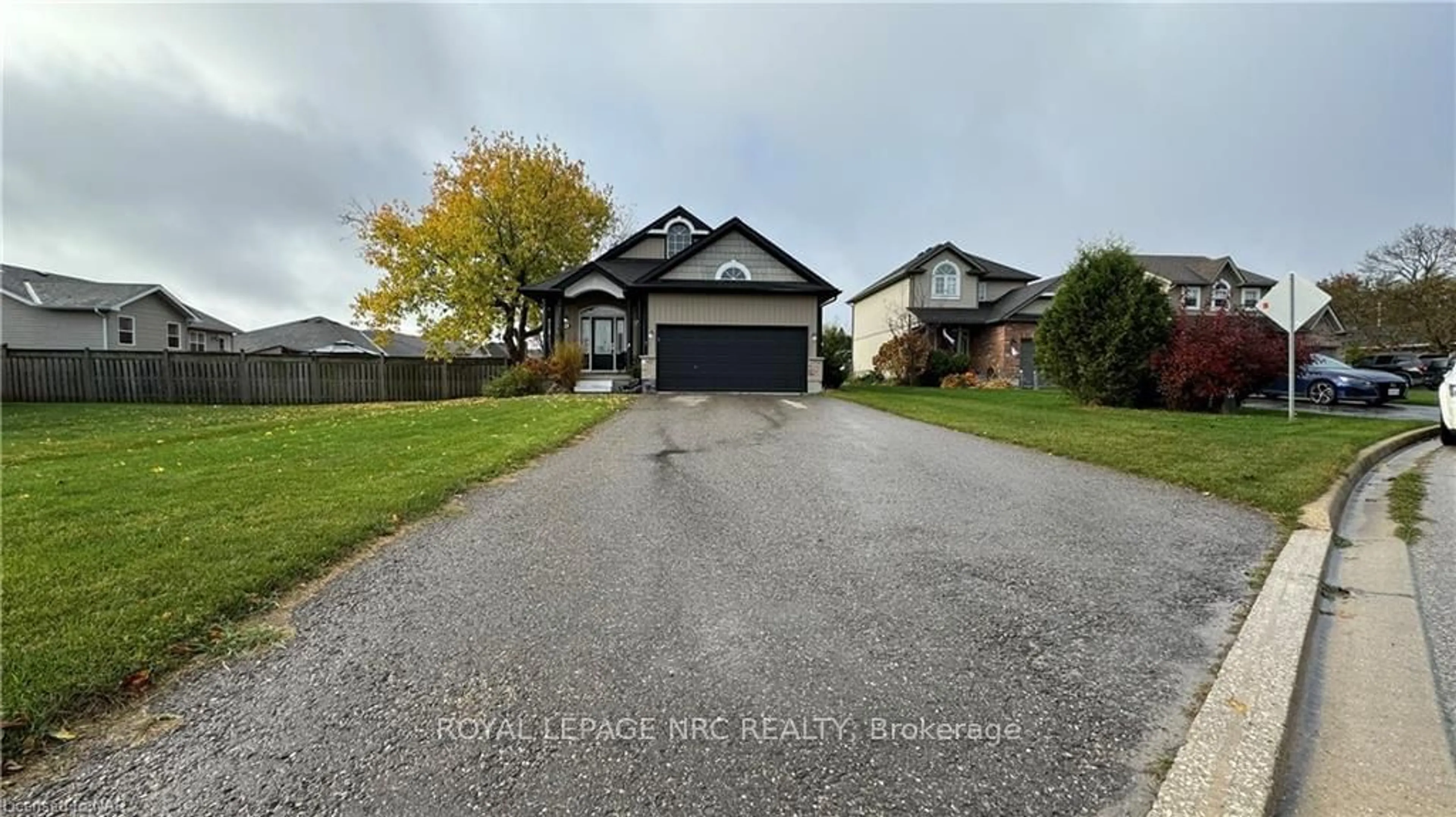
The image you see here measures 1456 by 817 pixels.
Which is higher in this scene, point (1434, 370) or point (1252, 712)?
point (1434, 370)

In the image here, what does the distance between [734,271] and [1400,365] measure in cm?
2981

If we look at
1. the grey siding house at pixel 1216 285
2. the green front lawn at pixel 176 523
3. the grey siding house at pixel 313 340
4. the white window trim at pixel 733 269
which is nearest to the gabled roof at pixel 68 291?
the grey siding house at pixel 313 340

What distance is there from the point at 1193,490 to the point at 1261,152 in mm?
19552

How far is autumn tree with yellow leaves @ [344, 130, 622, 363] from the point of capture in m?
26.5

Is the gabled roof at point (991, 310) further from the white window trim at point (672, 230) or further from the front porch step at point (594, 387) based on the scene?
the front porch step at point (594, 387)

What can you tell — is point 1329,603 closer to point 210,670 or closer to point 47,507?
point 210,670

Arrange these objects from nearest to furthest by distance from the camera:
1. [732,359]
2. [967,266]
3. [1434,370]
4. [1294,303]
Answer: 1. [1294,303]
2. [732,359]
3. [1434,370]
4. [967,266]

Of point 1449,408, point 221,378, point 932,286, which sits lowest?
point 1449,408

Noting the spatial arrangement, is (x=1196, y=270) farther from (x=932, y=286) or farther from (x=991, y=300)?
(x=932, y=286)

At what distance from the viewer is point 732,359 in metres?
21.0

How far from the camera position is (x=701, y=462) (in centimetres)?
771

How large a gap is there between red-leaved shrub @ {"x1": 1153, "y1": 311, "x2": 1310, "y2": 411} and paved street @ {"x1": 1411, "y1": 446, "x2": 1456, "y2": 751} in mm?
7098

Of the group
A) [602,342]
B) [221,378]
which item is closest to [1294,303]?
[602,342]

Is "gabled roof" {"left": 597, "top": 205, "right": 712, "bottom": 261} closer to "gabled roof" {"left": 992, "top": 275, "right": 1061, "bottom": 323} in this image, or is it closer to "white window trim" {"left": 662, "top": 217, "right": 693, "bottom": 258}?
"white window trim" {"left": 662, "top": 217, "right": 693, "bottom": 258}
